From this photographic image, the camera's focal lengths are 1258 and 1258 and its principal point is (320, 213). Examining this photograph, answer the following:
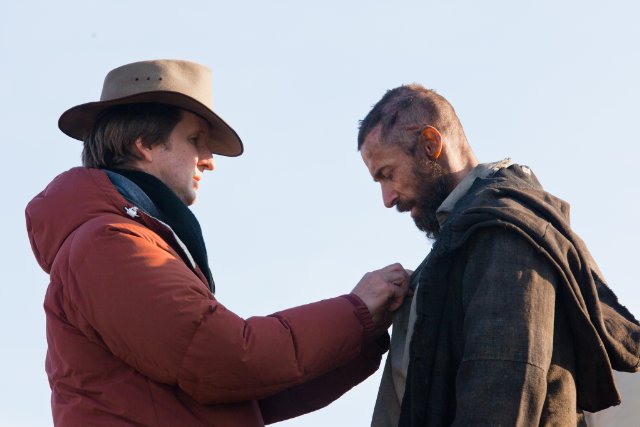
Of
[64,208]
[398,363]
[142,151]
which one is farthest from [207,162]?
[398,363]

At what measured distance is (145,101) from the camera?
5.74 meters

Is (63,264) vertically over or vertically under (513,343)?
over

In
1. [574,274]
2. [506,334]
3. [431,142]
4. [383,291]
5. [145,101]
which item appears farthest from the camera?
[145,101]

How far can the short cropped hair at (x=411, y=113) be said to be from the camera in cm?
546

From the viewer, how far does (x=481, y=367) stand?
438 centimetres

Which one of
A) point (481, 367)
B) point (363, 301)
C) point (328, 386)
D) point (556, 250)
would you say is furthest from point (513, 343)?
point (328, 386)

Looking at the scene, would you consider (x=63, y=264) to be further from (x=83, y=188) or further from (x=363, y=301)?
(x=363, y=301)

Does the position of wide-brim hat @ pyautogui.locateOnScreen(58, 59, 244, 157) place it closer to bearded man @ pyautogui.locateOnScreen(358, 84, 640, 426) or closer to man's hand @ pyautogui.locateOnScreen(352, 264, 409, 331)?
man's hand @ pyautogui.locateOnScreen(352, 264, 409, 331)

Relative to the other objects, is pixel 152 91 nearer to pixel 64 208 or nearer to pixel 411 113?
pixel 64 208

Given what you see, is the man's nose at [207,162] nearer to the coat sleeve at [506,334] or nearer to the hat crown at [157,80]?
the hat crown at [157,80]

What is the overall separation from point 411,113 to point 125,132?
128 cm

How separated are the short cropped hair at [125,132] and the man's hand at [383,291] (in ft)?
3.74

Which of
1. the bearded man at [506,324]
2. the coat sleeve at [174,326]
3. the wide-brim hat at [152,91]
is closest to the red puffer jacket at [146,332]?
the coat sleeve at [174,326]

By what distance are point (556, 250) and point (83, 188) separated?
1.95m
